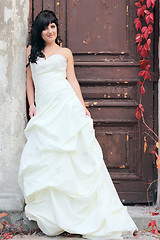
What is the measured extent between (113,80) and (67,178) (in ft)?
3.98

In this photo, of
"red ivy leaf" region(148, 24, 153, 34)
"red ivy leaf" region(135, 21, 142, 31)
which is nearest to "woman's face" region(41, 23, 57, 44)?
"red ivy leaf" region(135, 21, 142, 31)

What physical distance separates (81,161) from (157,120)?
1071 millimetres

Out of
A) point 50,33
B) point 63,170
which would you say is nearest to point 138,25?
point 50,33

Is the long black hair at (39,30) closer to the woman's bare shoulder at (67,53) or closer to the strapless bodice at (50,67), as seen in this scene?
the strapless bodice at (50,67)

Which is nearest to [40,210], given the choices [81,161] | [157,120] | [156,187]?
[81,161]

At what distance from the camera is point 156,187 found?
3525 millimetres

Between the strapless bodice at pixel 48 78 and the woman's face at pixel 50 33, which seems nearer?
the strapless bodice at pixel 48 78

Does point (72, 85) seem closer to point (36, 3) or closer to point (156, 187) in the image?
point (36, 3)

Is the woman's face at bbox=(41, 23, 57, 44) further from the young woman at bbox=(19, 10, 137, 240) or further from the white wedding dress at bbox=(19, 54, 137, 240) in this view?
the white wedding dress at bbox=(19, 54, 137, 240)

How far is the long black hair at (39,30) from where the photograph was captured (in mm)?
3164

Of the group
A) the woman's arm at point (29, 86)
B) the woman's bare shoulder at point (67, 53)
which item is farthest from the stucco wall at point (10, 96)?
the woman's bare shoulder at point (67, 53)

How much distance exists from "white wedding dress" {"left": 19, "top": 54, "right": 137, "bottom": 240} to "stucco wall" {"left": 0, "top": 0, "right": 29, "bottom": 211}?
26 cm

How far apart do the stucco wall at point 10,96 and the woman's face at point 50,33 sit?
26cm

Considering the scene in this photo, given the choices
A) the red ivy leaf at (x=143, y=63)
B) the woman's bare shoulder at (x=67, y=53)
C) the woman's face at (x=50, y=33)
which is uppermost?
the woman's face at (x=50, y=33)
